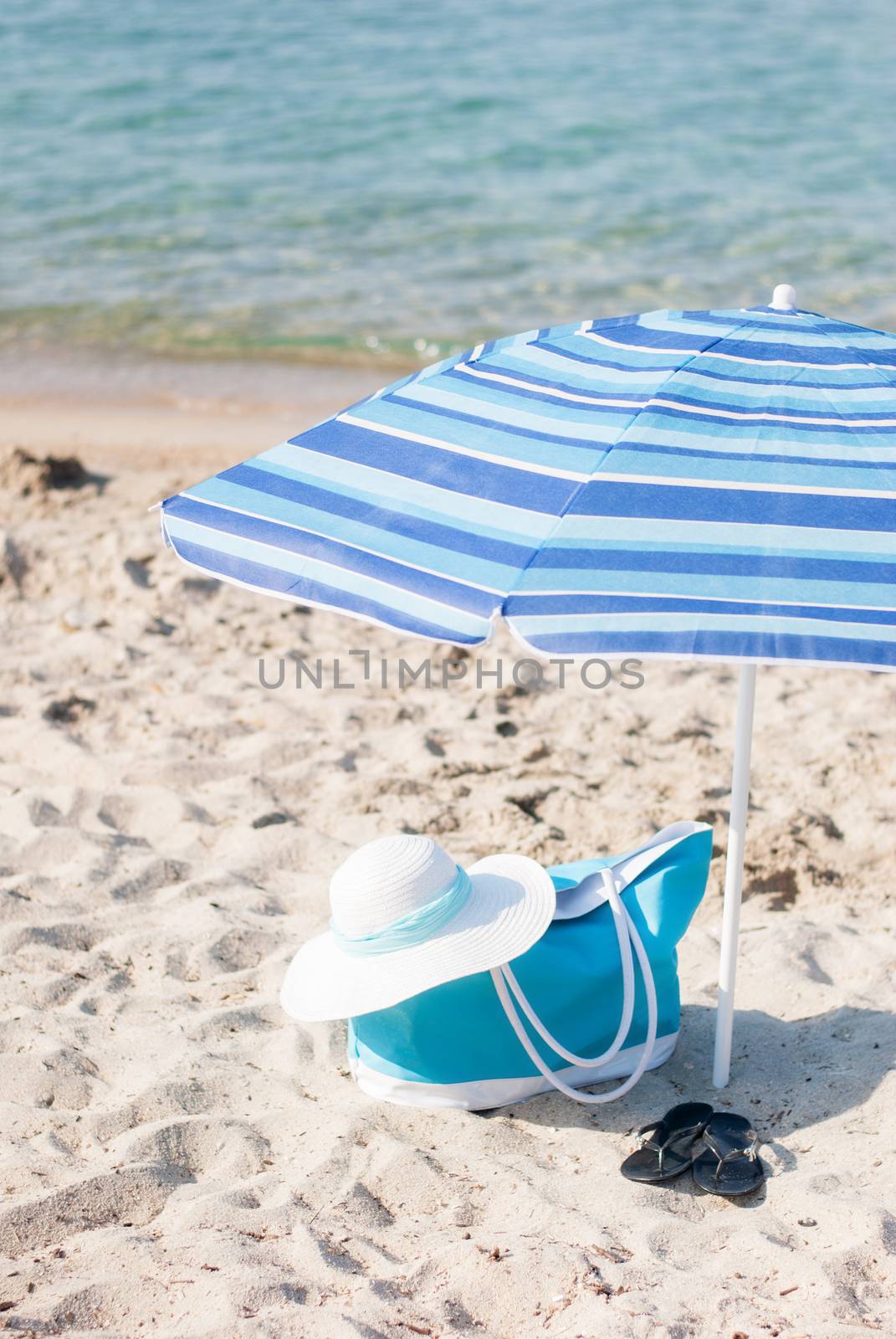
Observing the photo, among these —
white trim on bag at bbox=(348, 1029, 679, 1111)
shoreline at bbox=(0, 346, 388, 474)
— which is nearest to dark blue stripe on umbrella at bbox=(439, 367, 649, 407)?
white trim on bag at bbox=(348, 1029, 679, 1111)

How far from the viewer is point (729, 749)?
4.37 metres

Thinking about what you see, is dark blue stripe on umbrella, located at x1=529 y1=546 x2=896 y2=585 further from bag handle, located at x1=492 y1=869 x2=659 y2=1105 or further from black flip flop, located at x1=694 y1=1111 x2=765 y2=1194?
Result: black flip flop, located at x1=694 y1=1111 x2=765 y2=1194

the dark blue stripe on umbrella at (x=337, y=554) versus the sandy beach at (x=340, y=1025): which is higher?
the dark blue stripe on umbrella at (x=337, y=554)

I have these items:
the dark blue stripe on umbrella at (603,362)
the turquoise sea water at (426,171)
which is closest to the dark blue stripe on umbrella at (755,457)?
the dark blue stripe on umbrella at (603,362)

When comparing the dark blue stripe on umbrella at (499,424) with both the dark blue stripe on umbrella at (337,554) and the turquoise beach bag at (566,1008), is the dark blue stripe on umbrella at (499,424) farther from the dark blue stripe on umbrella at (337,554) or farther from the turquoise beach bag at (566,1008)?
the turquoise beach bag at (566,1008)

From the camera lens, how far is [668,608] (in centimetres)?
202

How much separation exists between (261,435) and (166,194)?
5597 mm

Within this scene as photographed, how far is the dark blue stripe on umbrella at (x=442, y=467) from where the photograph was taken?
2.30 metres

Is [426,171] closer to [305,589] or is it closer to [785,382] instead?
[785,382]

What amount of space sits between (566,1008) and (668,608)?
1098mm

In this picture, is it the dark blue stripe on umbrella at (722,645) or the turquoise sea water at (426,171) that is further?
the turquoise sea water at (426,171)

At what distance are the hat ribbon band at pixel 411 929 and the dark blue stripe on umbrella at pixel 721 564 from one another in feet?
2.67

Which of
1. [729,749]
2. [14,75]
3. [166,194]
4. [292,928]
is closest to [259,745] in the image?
[292,928]

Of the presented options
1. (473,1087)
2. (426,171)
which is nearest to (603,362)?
(473,1087)
